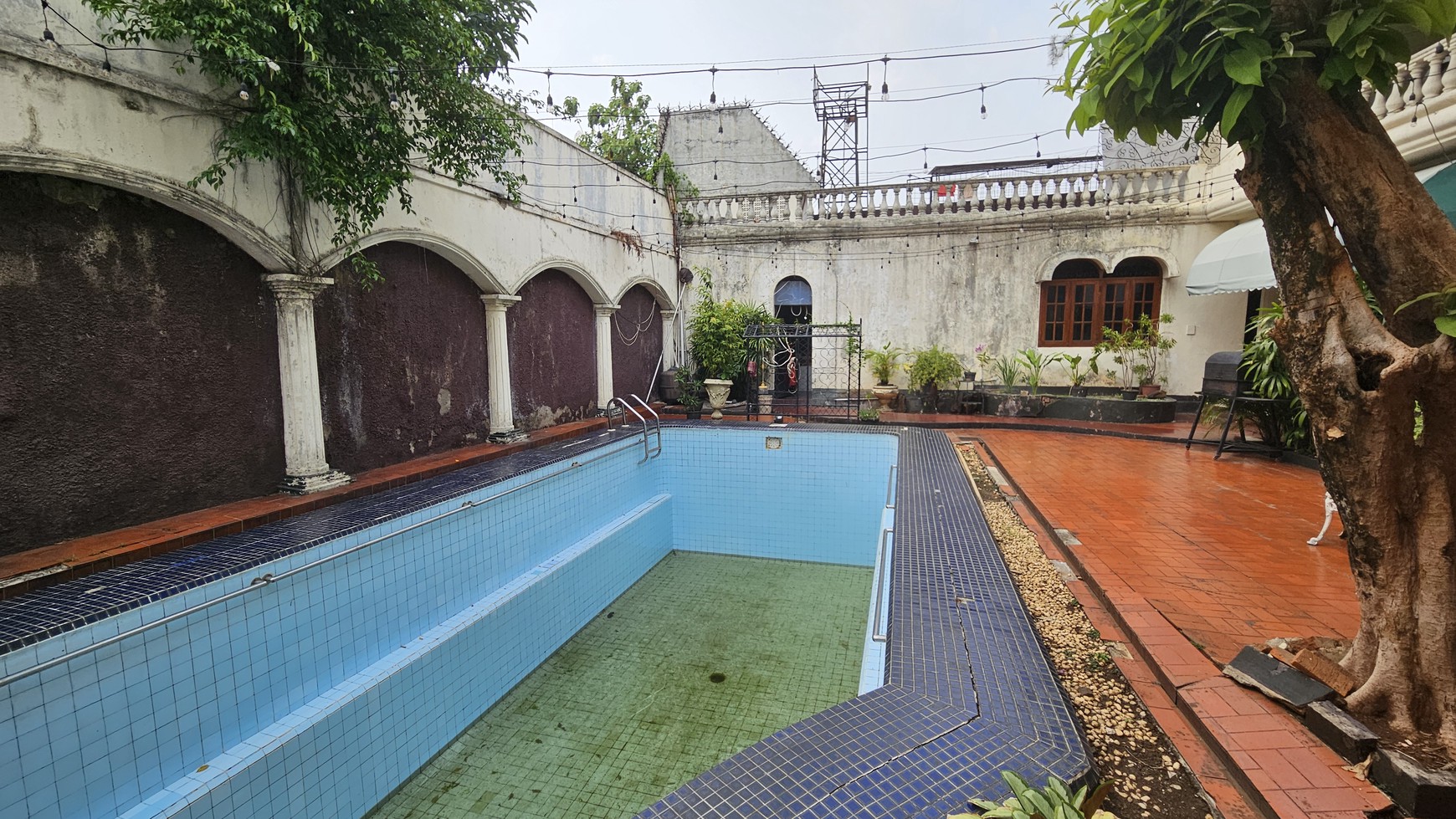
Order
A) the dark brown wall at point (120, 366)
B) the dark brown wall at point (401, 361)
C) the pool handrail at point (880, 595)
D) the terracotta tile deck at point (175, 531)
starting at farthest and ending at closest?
the dark brown wall at point (401, 361), the dark brown wall at point (120, 366), the terracotta tile deck at point (175, 531), the pool handrail at point (880, 595)

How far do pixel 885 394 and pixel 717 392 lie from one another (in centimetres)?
312

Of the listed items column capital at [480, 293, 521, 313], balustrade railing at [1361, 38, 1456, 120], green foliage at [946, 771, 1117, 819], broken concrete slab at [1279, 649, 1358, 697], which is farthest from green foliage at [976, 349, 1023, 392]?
green foliage at [946, 771, 1117, 819]

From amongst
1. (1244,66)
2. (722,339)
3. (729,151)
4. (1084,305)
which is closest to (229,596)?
(1244,66)

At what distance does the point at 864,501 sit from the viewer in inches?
289

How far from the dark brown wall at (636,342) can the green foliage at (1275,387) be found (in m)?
8.37

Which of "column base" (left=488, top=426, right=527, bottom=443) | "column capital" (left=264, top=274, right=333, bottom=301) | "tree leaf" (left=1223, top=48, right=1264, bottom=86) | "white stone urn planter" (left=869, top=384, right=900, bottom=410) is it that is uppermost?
"tree leaf" (left=1223, top=48, right=1264, bottom=86)

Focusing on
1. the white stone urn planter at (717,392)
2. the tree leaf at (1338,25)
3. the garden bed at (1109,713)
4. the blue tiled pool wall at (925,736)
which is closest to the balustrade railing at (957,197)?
the white stone urn planter at (717,392)

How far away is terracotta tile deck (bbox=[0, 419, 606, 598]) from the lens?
11.4 feet

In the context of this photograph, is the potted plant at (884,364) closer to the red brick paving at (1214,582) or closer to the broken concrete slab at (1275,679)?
the red brick paving at (1214,582)

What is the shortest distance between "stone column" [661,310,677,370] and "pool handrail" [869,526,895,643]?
832 cm

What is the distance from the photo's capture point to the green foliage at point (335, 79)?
12.5 ft

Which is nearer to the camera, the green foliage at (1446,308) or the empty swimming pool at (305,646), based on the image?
the green foliage at (1446,308)

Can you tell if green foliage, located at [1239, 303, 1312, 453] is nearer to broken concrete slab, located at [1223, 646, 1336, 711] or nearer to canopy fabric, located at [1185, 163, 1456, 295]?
canopy fabric, located at [1185, 163, 1456, 295]

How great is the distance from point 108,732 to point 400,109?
4514 mm
